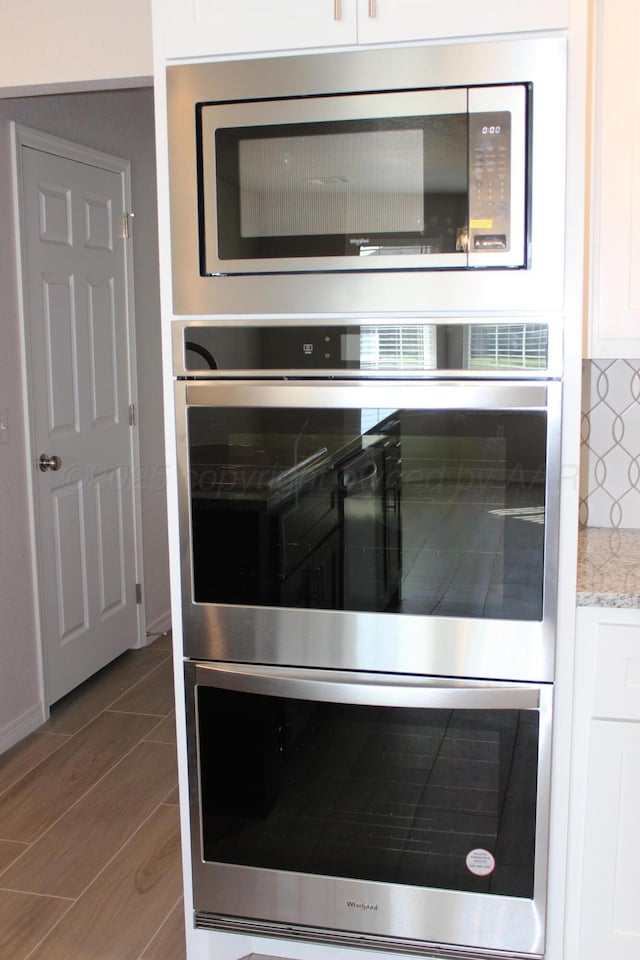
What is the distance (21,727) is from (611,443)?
2.22 metres

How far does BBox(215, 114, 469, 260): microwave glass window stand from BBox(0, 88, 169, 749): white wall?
159 cm

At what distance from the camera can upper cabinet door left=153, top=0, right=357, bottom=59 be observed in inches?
70.1

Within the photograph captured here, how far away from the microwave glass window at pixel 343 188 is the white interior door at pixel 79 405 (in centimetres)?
166

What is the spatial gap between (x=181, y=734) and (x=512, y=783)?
0.72 m

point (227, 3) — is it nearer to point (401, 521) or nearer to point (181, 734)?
point (401, 521)

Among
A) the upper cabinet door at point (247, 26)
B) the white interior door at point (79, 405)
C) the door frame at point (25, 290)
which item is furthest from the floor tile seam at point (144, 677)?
the upper cabinet door at point (247, 26)

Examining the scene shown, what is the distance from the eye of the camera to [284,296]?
185 centimetres

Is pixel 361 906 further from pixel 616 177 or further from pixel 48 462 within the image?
pixel 48 462

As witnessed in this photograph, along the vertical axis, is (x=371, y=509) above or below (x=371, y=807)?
above

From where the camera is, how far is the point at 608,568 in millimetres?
2031

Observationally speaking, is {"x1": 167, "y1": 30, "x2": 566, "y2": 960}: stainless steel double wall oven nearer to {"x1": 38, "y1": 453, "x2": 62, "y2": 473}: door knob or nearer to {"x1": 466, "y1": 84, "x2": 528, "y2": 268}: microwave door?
{"x1": 466, "y1": 84, "x2": 528, "y2": 268}: microwave door

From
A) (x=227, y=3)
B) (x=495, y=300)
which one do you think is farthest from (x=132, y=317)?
(x=495, y=300)

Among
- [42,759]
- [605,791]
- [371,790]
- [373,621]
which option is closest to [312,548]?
[373,621]

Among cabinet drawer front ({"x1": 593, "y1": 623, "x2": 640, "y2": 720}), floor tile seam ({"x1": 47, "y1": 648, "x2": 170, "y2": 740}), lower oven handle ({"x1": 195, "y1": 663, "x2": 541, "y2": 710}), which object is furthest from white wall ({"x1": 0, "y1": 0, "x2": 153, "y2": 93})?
floor tile seam ({"x1": 47, "y1": 648, "x2": 170, "y2": 740})
